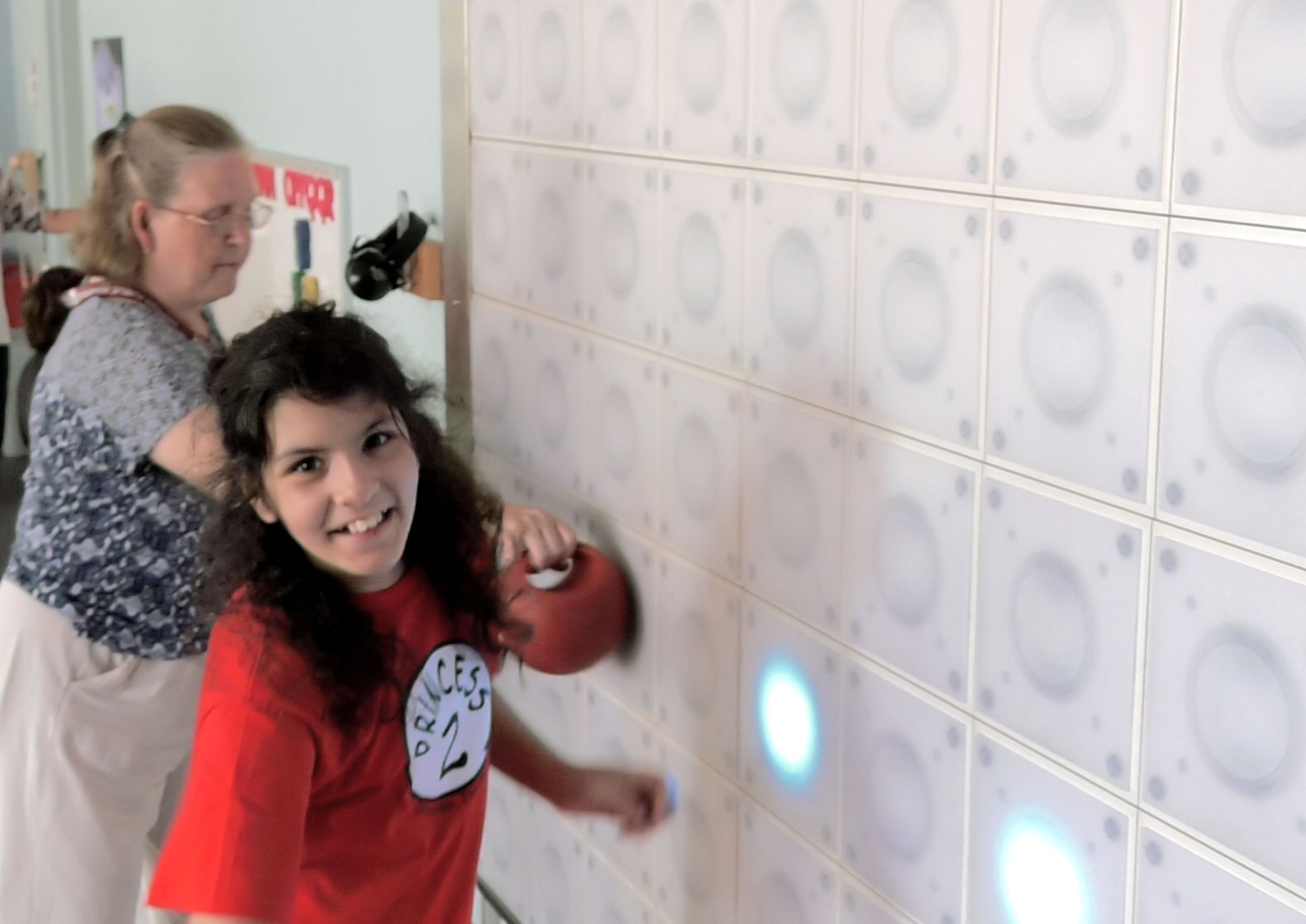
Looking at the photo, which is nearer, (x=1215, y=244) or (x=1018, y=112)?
(x=1215, y=244)

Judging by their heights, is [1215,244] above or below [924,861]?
above

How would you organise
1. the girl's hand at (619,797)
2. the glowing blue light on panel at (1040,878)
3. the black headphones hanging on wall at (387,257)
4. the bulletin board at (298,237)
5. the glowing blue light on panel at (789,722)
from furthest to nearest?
1. the bulletin board at (298,237)
2. the black headphones hanging on wall at (387,257)
3. the girl's hand at (619,797)
4. the glowing blue light on panel at (789,722)
5. the glowing blue light on panel at (1040,878)

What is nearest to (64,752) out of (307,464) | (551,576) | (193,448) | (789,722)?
(193,448)

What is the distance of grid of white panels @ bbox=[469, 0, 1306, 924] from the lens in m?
0.99

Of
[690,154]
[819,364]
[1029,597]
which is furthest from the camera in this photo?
[690,154]

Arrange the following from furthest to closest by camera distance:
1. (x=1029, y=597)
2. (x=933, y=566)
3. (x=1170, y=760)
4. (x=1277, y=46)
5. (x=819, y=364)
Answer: (x=819, y=364) < (x=933, y=566) < (x=1029, y=597) < (x=1170, y=760) < (x=1277, y=46)

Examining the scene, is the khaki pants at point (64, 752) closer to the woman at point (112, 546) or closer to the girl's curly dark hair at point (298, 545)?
the woman at point (112, 546)

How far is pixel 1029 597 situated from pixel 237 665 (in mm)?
694

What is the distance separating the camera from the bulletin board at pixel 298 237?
2.66m

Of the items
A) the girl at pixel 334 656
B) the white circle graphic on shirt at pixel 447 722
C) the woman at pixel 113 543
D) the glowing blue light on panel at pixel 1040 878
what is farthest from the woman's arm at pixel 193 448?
the glowing blue light on panel at pixel 1040 878

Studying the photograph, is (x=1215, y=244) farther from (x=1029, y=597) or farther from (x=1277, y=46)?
(x=1029, y=597)

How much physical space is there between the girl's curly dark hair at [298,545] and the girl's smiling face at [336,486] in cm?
1

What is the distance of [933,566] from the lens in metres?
1.29

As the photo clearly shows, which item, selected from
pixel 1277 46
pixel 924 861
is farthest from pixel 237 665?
pixel 1277 46
